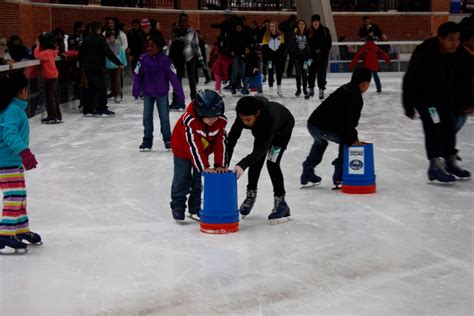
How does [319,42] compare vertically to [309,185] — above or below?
above

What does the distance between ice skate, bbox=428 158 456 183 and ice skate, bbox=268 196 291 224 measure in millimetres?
2056

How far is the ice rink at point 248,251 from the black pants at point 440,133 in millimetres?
347

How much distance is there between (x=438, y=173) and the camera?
793 centimetres

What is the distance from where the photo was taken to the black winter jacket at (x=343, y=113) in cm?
739

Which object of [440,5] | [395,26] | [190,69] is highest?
[440,5]

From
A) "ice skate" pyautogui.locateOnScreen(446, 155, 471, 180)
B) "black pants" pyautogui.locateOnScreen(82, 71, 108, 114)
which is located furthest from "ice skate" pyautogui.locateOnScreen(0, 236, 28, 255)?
"black pants" pyautogui.locateOnScreen(82, 71, 108, 114)

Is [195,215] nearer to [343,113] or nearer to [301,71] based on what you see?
[343,113]

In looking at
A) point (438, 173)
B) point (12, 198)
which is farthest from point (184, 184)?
point (438, 173)

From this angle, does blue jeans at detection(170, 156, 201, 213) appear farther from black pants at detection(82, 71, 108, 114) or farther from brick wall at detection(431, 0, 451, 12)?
brick wall at detection(431, 0, 451, 12)

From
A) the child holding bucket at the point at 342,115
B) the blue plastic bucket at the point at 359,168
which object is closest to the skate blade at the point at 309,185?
the child holding bucket at the point at 342,115

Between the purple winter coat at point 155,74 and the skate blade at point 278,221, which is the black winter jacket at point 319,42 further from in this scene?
the skate blade at point 278,221

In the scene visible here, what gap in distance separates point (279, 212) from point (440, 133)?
2.28 meters

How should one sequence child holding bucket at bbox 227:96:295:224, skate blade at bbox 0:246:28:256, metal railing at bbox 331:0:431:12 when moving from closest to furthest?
skate blade at bbox 0:246:28:256 < child holding bucket at bbox 227:96:295:224 < metal railing at bbox 331:0:431:12

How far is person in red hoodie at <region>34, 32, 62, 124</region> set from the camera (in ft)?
42.5
